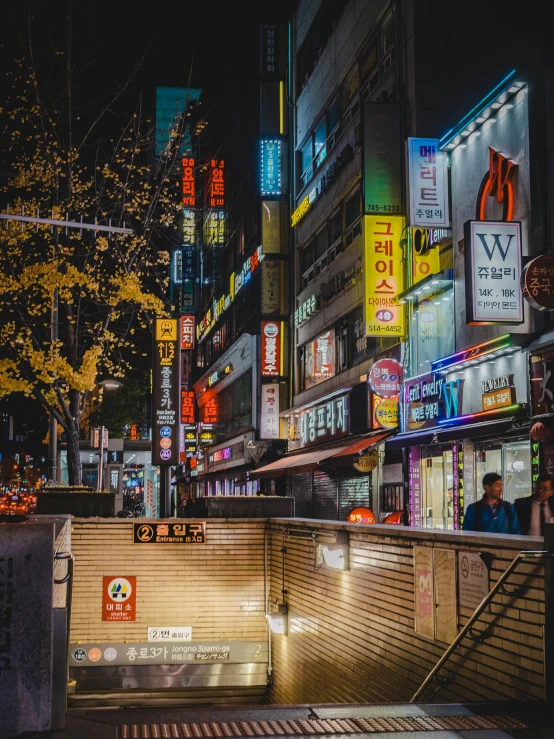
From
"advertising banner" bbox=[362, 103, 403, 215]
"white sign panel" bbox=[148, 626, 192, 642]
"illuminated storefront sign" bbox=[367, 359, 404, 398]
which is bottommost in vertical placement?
"white sign panel" bbox=[148, 626, 192, 642]

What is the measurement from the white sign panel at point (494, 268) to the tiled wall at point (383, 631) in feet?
17.0

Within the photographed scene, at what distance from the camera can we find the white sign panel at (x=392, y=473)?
21180 mm

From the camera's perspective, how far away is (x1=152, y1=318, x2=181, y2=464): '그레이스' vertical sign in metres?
21.8

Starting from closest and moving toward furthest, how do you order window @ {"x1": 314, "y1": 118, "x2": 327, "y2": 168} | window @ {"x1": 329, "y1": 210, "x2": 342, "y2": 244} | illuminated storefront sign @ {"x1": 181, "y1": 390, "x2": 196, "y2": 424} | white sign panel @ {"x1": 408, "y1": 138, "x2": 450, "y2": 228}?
white sign panel @ {"x1": 408, "y1": 138, "x2": 450, "y2": 228} → window @ {"x1": 329, "y1": 210, "x2": 342, "y2": 244} → window @ {"x1": 314, "y1": 118, "x2": 327, "y2": 168} → illuminated storefront sign @ {"x1": 181, "y1": 390, "x2": 196, "y2": 424}

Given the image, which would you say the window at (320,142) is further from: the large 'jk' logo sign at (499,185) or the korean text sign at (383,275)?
the large 'jk' logo sign at (499,185)

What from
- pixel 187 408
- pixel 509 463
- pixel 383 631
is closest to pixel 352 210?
pixel 509 463

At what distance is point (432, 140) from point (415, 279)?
121 inches

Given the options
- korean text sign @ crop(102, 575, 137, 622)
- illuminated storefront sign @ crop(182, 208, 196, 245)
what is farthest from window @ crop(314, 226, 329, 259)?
illuminated storefront sign @ crop(182, 208, 196, 245)

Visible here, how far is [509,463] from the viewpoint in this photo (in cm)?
1578

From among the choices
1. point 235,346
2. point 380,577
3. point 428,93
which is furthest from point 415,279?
point 235,346

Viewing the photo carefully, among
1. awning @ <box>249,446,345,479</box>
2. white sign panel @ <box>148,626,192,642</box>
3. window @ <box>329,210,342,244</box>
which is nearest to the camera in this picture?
white sign panel @ <box>148,626,192,642</box>

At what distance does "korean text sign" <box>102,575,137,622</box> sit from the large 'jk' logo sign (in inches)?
360

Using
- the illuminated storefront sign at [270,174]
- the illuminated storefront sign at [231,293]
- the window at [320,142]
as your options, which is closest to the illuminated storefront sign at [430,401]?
the window at [320,142]

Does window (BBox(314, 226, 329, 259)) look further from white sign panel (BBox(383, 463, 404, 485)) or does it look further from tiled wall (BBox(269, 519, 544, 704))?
tiled wall (BBox(269, 519, 544, 704))
